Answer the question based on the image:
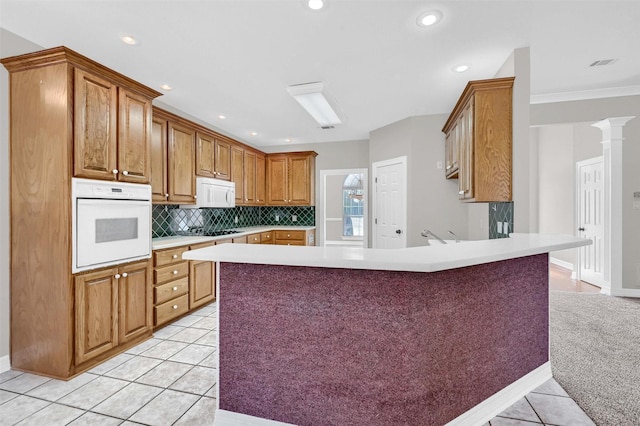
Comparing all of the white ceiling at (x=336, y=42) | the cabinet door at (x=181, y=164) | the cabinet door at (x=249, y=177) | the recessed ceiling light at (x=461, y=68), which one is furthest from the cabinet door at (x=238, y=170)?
the recessed ceiling light at (x=461, y=68)

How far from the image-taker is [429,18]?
2.12 metres

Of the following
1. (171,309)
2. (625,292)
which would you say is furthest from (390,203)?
(171,309)

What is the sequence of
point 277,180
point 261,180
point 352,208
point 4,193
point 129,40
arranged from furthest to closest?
point 352,208 < point 277,180 < point 261,180 < point 129,40 < point 4,193

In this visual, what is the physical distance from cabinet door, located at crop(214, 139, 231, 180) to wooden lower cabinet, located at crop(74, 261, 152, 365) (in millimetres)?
2056

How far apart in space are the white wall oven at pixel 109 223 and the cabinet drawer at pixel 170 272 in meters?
0.30

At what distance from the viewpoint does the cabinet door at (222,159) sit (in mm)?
4496

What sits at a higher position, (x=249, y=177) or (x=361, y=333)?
(x=249, y=177)

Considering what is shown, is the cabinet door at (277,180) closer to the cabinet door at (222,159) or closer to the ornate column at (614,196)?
the cabinet door at (222,159)

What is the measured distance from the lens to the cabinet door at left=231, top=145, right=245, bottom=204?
4945 millimetres

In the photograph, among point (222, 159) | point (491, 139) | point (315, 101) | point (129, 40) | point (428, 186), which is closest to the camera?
point (129, 40)

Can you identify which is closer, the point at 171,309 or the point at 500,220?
the point at 500,220

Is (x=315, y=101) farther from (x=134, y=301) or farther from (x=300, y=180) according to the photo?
(x=134, y=301)

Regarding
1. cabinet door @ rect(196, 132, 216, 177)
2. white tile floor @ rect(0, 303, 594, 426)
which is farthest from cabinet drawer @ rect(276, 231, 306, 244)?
white tile floor @ rect(0, 303, 594, 426)

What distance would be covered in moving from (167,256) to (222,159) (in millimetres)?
1971
